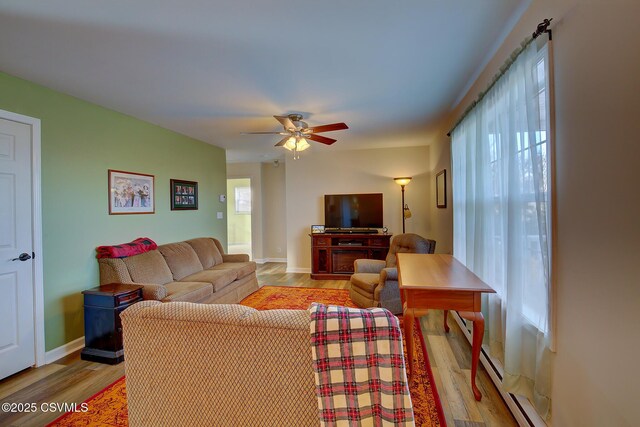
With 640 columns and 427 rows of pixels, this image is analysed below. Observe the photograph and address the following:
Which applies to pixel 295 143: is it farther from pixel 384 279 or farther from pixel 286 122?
pixel 384 279

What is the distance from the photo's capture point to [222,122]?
3582 mm

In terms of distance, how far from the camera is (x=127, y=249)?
10.1ft

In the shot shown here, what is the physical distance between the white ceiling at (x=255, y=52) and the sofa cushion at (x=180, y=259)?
5.68 feet

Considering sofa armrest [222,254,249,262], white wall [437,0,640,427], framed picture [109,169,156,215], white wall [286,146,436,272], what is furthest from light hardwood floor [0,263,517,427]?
white wall [286,146,436,272]

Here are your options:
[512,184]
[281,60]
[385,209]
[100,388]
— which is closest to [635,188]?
[512,184]

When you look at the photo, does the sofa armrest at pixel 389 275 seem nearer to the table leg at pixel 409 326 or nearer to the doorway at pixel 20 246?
the table leg at pixel 409 326

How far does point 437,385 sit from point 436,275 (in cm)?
82

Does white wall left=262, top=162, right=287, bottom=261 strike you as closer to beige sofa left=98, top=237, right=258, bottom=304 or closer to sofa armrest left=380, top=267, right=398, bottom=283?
beige sofa left=98, top=237, right=258, bottom=304

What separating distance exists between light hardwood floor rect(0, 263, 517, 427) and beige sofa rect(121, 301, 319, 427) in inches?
49.0

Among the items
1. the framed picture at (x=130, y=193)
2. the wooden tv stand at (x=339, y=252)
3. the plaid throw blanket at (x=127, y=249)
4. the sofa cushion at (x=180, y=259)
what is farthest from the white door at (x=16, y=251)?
the wooden tv stand at (x=339, y=252)

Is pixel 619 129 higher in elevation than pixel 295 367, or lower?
higher

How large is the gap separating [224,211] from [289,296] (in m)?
2.24

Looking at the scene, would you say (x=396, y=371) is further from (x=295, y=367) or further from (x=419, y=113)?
(x=419, y=113)

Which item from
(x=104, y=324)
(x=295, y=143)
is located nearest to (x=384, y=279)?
(x=295, y=143)
